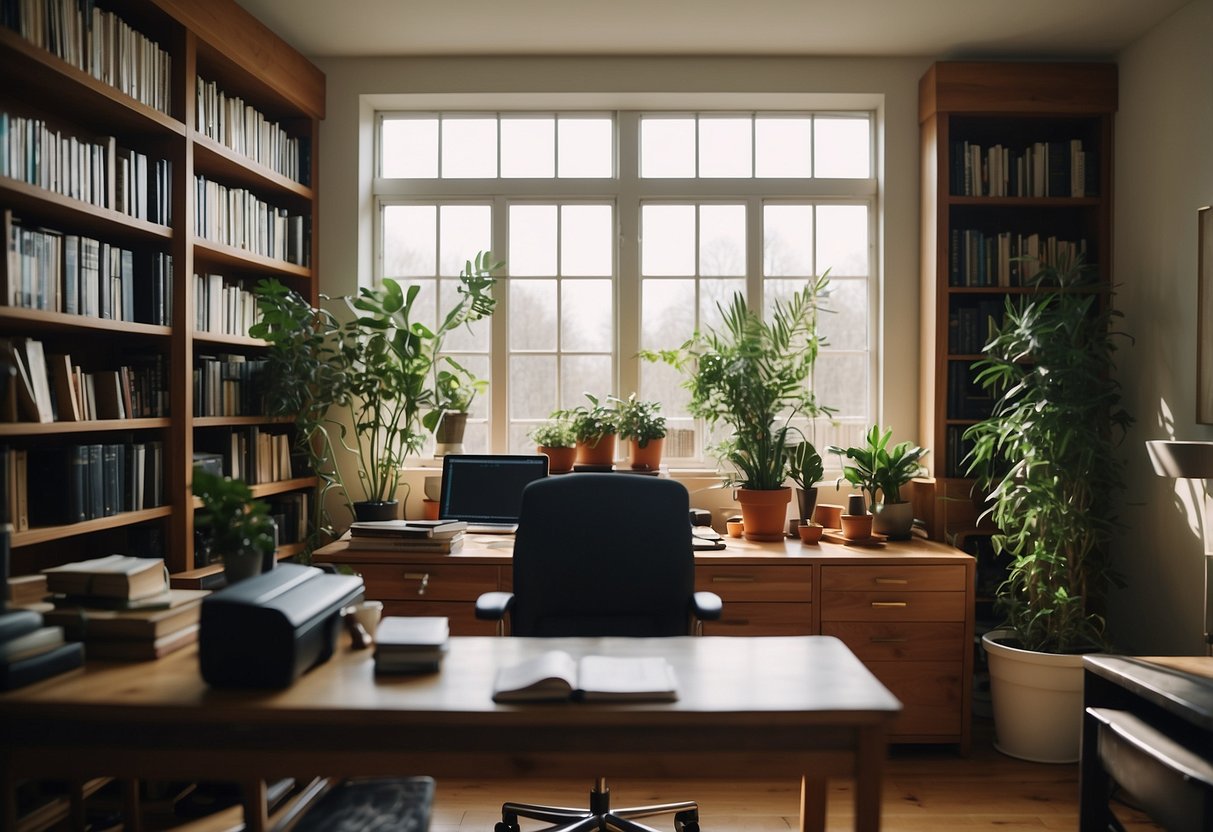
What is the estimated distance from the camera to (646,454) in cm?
385

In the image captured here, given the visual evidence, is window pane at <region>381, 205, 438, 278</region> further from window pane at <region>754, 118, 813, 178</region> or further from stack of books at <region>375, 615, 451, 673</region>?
stack of books at <region>375, 615, 451, 673</region>

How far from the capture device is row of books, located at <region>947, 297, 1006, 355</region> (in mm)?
3904

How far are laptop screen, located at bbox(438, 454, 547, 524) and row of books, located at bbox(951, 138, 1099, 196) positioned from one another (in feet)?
7.80

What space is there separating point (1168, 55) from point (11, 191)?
4.28m

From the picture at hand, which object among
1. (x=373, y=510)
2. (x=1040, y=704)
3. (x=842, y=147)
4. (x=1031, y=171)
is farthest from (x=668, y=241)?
(x=1040, y=704)

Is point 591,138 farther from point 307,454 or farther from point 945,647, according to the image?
point 945,647

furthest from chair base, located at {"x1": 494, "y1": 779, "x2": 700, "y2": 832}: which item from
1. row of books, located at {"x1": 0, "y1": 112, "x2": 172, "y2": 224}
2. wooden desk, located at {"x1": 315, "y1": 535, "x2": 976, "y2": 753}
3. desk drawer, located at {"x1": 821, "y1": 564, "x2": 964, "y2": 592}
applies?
row of books, located at {"x1": 0, "y1": 112, "x2": 172, "y2": 224}

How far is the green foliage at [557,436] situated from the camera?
3854 mm

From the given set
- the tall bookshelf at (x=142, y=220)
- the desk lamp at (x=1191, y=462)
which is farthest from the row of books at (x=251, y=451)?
the desk lamp at (x=1191, y=462)

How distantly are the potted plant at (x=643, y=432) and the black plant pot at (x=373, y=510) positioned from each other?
110 cm

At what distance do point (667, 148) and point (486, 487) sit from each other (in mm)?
1968

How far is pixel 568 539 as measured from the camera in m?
2.61

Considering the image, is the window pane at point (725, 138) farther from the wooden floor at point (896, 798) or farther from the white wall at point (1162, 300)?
the wooden floor at point (896, 798)

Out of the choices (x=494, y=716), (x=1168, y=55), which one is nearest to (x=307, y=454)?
(x=494, y=716)
